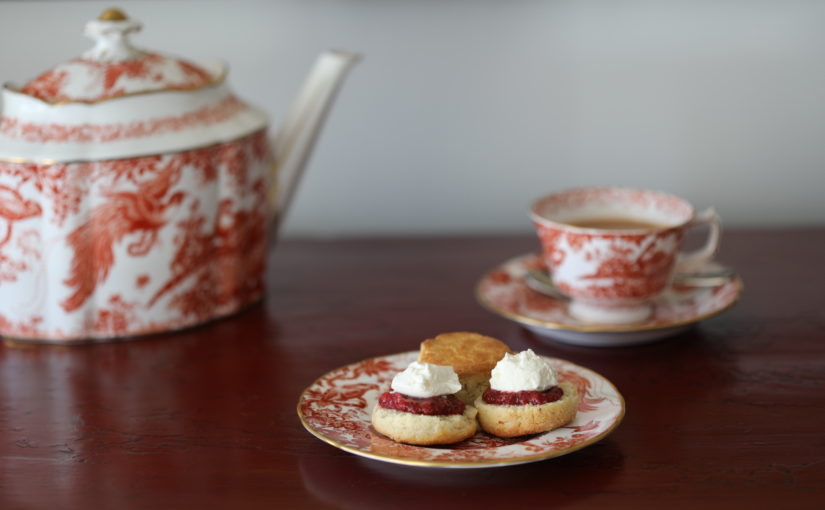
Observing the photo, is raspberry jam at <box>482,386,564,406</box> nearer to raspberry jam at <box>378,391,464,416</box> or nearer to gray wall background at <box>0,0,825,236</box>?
raspberry jam at <box>378,391,464,416</box>

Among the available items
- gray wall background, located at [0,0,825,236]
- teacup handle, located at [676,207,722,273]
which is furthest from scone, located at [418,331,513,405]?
gray wall background, located at [0,0,825,236]

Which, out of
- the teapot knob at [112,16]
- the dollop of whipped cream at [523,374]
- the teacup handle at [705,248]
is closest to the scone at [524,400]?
the dollop of whipped cream at [523,374]

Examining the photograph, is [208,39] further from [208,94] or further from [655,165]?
[655,165]

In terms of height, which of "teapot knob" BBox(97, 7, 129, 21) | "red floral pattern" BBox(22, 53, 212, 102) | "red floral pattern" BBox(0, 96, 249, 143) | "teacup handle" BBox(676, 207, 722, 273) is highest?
"teapot knob" BBox(97, 7, 129, 21)

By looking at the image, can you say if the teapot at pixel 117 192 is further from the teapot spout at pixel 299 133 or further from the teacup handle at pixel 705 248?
the teacup handle at pixel 705 248

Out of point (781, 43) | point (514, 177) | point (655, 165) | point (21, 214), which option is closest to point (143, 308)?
point (21, 214)

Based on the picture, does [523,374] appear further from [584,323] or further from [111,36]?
[111,36]
